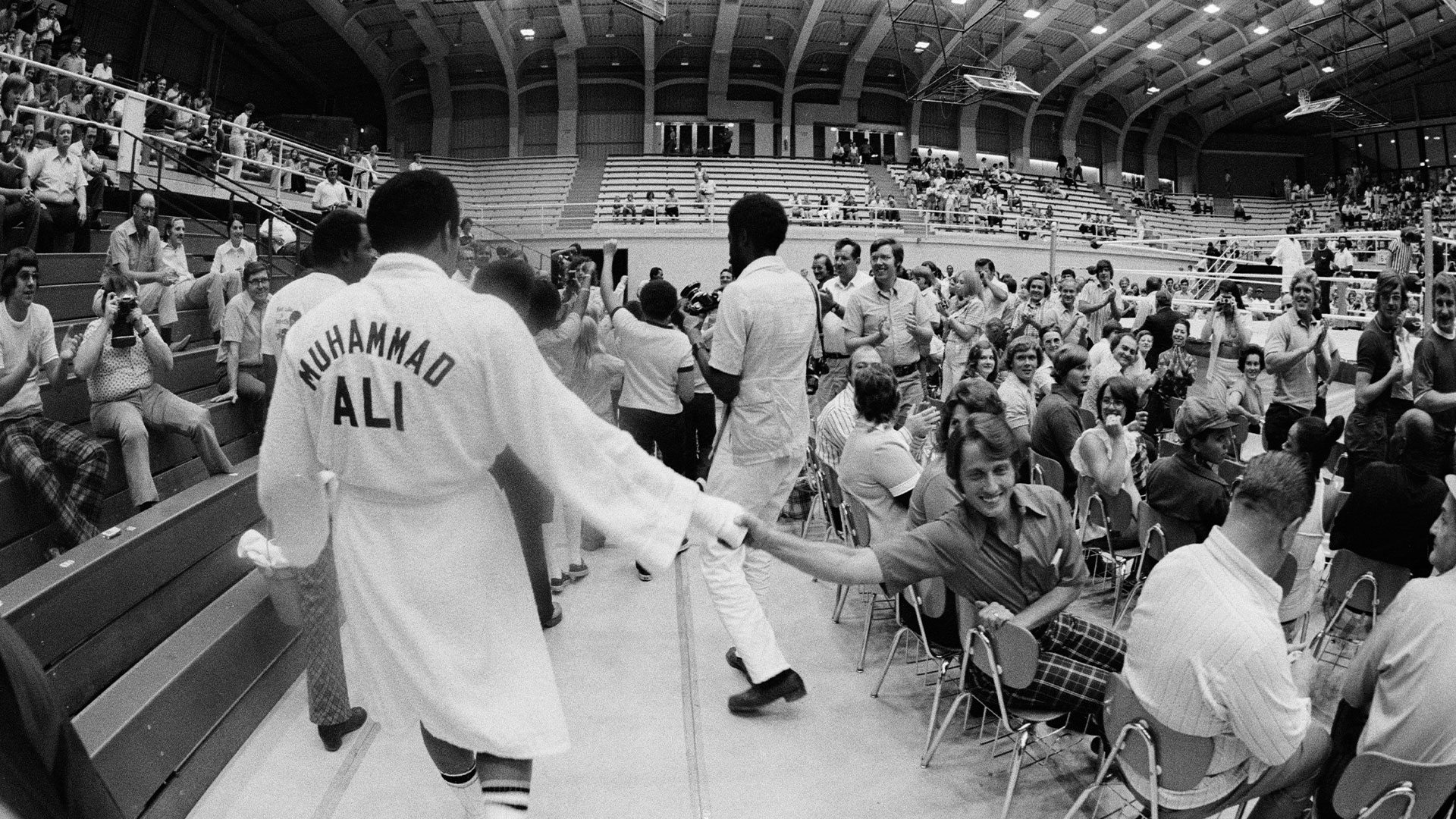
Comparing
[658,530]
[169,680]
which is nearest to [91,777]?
[658,530]

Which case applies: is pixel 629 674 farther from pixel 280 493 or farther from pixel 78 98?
pixel 78 98

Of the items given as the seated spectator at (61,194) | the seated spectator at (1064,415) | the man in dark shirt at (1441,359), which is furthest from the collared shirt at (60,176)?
the man in dark shirt at (1441,359)

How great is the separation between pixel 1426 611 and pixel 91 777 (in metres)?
2.37

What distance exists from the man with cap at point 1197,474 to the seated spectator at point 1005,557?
43.1 inches

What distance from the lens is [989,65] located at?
25.5 metres

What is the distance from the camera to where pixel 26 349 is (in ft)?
12.0

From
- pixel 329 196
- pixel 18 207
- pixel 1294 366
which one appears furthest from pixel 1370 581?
pixel 329 196

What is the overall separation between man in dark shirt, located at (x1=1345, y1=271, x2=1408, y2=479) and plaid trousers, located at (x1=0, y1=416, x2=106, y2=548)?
595 cm

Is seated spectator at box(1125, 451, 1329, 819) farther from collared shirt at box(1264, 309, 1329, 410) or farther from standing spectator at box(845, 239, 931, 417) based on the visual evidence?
collared shirt at box(1264, 309, 1329, 410)

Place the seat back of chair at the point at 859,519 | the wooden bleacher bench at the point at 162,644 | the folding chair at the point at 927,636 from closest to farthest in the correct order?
the wooden bleacher bench at the point at 162,644 < the folding chair at the point at 927,636 < the seat back of chair at the point at 859,519

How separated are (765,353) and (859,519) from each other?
2.64 ft

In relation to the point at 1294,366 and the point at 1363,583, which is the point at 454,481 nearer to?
the point at 1363,583

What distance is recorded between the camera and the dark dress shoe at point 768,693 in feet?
11.0

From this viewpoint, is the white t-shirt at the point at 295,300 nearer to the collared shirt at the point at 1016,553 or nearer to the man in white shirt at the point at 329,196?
the collared shirt at the point at 1016,553
